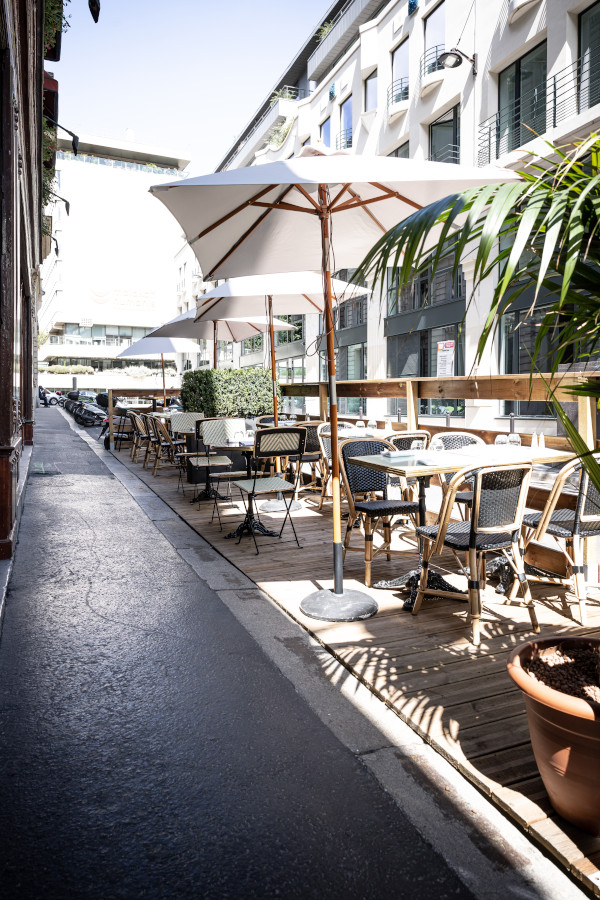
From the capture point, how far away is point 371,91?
2262 centimetres

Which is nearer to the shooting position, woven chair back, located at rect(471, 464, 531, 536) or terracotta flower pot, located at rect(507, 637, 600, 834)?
terracotta flower pot, located at rect(507, 637, 600, 834)

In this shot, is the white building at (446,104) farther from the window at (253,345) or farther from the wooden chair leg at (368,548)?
the window at (253,345)

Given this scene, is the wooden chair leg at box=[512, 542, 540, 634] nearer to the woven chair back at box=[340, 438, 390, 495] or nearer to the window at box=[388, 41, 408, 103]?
the woven chair back at box=[340, 438, 390, 495]

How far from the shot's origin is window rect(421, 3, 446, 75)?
59.3ft

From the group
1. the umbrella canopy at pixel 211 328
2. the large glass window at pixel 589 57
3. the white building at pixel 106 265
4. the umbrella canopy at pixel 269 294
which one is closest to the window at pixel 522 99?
the large glass window at pixel 589 57

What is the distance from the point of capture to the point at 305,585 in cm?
510

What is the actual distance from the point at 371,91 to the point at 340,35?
419 cm

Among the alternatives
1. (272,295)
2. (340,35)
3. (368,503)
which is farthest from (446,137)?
(368,503)

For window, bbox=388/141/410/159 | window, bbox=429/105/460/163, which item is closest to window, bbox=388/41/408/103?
window, bbox=388/141/410/159

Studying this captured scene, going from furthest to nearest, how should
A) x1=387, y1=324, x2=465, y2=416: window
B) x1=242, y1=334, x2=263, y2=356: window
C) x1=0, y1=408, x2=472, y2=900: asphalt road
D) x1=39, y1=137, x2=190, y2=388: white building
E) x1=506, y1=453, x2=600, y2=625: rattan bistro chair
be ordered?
Result: x1=39, y1=137, x2=190, y2=388: white building
x1=242, y1=334, x2=263, y2=356: window
x1=387, y1=324, x2=465, y2=416: window
x1=506, y1=453, x2=600, y2=625: rattan bistro chair
x1=0, y1=408, x2=472, y2=900: asphalt road

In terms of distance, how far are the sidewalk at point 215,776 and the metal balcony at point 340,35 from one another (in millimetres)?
25419

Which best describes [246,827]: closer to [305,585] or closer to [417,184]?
[305,585]

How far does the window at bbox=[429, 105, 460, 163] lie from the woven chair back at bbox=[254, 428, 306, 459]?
47.0 feet

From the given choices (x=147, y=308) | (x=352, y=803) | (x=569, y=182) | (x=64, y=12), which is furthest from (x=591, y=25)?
(x=147, y=308)
